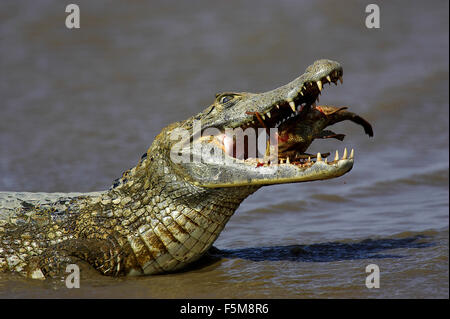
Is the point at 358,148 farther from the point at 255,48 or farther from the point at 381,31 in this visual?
the point at 381,31

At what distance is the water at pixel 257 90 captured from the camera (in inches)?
159

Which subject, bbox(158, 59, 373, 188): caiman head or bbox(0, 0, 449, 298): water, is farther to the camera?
bbox(0, 0, 449, 298): water

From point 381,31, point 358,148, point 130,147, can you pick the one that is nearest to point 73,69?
point 130,147

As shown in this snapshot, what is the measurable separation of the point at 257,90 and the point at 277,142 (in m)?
6.01

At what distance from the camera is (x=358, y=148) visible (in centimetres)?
851

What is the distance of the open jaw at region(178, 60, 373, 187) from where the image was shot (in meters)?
3.62
